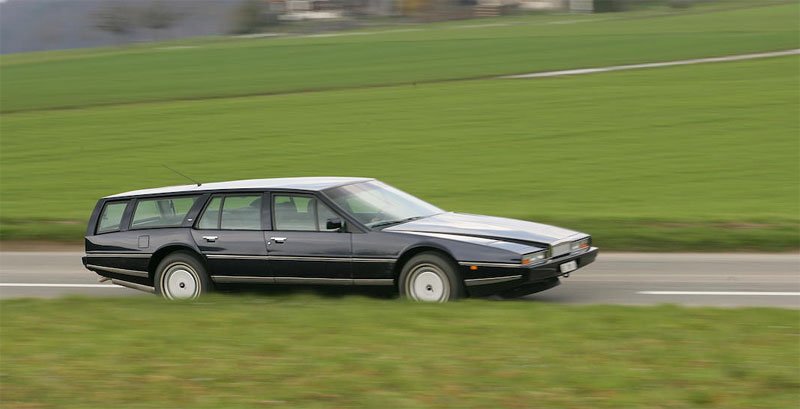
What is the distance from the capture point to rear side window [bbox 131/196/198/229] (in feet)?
37.1

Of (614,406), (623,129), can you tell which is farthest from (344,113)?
(614,406)

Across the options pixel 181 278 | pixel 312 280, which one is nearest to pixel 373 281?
pixel 312 280

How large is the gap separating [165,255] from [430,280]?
3.01 m

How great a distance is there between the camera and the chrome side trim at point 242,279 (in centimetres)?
1079

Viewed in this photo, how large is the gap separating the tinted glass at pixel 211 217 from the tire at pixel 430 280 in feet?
7.17

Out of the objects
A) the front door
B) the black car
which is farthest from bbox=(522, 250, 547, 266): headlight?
the front door

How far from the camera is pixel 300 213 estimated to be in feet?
35.5

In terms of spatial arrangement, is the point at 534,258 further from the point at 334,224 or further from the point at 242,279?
the point at 242,279

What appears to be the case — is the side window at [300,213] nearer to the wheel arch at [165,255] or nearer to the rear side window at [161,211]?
the wheel arch at [165,255]

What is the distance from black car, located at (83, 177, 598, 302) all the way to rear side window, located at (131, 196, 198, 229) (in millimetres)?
11

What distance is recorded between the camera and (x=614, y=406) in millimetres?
5707

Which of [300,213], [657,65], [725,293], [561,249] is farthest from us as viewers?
[657,65]

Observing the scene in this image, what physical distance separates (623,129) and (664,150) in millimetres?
3176

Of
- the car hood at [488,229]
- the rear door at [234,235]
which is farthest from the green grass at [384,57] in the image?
the car hood at [488,229]
